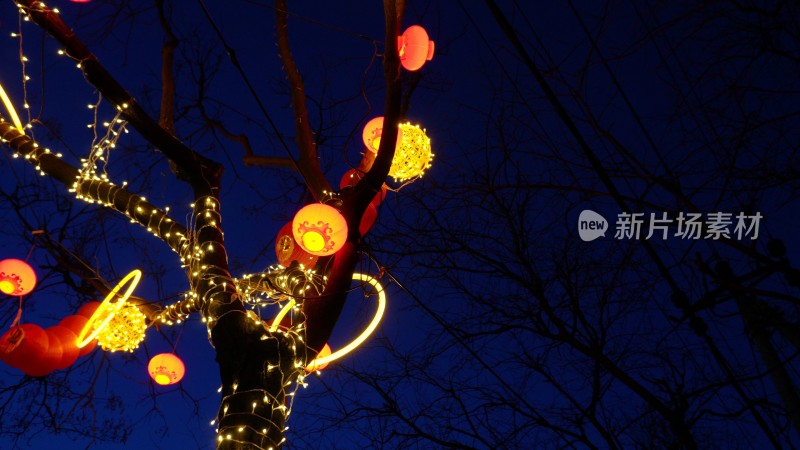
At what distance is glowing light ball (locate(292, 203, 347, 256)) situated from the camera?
383 centimetres

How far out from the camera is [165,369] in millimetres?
5613

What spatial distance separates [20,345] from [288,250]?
6.60ft

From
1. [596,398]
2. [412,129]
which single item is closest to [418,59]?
[412,129]

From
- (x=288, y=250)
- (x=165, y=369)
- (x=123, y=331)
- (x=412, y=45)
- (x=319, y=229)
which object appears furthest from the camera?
(x=165, y=369)

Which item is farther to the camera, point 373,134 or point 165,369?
point 165,369

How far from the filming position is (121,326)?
520 centimetres

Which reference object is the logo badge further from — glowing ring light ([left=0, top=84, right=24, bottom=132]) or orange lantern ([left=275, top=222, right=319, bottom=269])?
glowing ring light ([left=0, top=84, right=24, bottom=132])

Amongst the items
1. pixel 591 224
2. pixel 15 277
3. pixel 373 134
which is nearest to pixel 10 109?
pixel 15 277

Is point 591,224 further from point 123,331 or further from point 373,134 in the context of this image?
point 123,331

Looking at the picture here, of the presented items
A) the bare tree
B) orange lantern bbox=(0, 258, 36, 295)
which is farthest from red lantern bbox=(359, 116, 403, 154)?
orange lantern bbox=(0, 258, 36, 295)

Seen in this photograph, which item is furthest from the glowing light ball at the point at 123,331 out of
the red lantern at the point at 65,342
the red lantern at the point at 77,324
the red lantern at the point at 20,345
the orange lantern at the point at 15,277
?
the orange lantern at the point at 15,277

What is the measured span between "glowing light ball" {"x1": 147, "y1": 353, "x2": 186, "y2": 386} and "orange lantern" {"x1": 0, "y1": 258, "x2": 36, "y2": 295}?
3.92 feet

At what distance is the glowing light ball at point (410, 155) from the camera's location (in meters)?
4.74

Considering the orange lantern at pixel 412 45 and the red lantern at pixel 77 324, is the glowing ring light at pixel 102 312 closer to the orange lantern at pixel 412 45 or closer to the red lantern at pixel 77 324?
the red lantern at pixel 77 324
